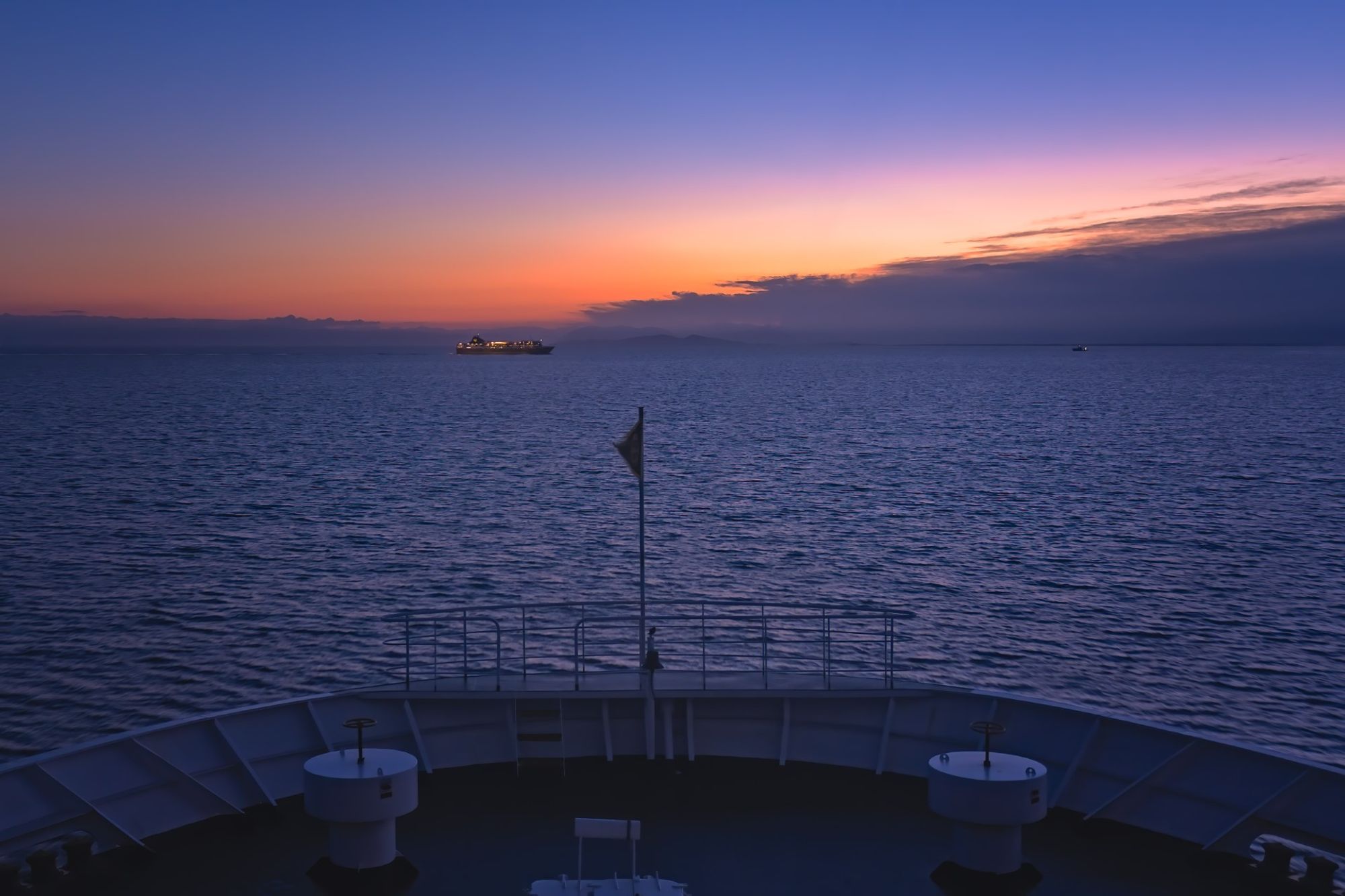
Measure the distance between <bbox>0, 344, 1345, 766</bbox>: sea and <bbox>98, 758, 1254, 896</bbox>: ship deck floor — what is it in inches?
591

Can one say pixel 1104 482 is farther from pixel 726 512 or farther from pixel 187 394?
pixel 187 394

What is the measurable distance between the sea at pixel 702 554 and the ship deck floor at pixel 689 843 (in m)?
15.0

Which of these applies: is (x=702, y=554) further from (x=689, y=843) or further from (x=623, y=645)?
(x=689, y=843)

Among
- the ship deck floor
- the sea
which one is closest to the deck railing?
the sea

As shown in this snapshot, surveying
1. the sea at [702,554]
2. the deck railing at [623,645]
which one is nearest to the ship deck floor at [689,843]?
the deck railing at [623,645]

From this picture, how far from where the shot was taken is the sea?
29.5 metres

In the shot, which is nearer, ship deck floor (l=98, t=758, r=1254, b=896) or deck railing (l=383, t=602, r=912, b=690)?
ship deck floor (l=98, t=758, r=1254, b=896)

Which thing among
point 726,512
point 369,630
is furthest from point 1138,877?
point 726,512

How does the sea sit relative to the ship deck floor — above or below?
below

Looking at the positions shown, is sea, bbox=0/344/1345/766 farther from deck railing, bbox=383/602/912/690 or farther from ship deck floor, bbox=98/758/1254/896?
ship deck floor, bbox=98/758/1254/896

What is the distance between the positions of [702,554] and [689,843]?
33.1 meters

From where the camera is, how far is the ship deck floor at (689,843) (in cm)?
1137

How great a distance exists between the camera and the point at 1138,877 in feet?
37.6

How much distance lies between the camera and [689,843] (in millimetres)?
12250
